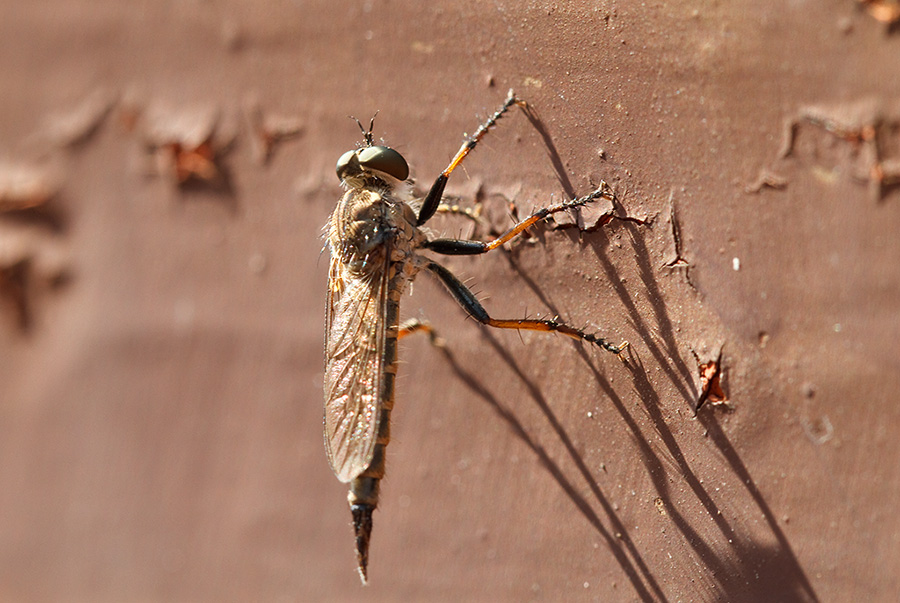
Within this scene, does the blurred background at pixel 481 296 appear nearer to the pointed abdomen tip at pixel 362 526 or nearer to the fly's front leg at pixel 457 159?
the fly's front leg at pixel 457 159

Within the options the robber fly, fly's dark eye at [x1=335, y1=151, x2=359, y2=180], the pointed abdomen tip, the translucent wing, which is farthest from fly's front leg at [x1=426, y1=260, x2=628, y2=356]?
the pointed abdomen tip

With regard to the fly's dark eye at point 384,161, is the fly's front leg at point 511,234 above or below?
below

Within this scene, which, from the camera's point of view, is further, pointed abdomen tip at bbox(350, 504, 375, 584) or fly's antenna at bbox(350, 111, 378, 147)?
fly's antenna at bbox(350, 111, 378, 147)

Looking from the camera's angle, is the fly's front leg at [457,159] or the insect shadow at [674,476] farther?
the fly's front leg at [457,159]

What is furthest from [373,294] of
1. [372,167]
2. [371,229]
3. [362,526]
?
[362,526]

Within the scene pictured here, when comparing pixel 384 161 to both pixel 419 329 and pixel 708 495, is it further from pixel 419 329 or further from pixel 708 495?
pixel 708 495

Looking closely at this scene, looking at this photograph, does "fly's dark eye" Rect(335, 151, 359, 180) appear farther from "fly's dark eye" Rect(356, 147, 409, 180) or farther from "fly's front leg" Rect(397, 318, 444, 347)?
"fly's front leg" Rect(397, 318, 444, 347)

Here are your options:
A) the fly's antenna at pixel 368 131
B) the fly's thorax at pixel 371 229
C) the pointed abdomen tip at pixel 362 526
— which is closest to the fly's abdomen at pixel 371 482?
the pointed abdomen tip at pixel 362 526

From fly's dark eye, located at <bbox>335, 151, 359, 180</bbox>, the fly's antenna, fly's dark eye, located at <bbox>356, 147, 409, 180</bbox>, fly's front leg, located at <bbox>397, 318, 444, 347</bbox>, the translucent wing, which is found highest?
the fly's antenna

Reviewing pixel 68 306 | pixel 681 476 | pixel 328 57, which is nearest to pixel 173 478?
pixel 68 306
